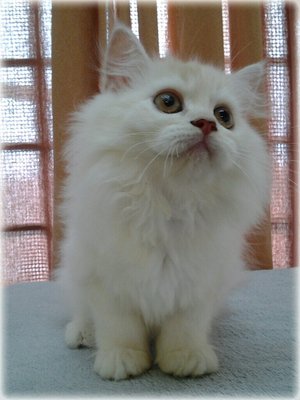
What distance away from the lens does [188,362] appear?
877mm

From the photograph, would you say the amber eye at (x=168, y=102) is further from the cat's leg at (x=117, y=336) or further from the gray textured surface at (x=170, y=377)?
the gray textured surface at (x=170, y=377)

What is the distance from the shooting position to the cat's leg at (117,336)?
0.89 m

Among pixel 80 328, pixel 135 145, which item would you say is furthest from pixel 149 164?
pixel 80 328

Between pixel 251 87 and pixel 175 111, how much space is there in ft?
1.24

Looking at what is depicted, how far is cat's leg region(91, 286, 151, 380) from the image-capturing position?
890 millimetres

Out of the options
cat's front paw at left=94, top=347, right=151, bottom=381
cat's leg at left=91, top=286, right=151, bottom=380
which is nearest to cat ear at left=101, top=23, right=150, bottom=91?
cat's leg at left=91, top=286, right=151, bottom=380

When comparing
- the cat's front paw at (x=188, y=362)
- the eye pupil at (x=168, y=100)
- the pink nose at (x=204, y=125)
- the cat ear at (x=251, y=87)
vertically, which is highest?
the cat ear at (x=251, y=87)

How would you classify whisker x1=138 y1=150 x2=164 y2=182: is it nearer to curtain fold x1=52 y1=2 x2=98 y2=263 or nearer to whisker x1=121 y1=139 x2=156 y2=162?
whisker x1=121 y1=139 x2=156 y2=162

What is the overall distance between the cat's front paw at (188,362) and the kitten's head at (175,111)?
36 cm

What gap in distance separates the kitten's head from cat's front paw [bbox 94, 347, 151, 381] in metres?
0.37

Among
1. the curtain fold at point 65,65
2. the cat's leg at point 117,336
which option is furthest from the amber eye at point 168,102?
the curtain fold at point 65,65

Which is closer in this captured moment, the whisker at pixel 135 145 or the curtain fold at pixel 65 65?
the whisker at pixel 135 145

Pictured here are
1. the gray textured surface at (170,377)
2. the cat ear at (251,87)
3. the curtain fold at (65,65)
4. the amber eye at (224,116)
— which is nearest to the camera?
the gray textured surface at (170,377)

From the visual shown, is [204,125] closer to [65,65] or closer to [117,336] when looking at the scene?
[117,336]
